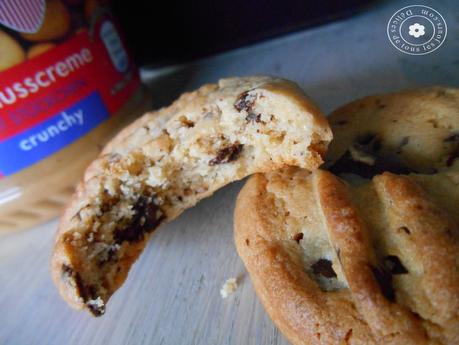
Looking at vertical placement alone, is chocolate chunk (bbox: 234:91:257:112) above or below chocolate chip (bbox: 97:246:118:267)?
above

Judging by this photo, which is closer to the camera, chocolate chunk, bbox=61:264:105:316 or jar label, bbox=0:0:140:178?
chocolate chunk, bbox=61:264:105:316

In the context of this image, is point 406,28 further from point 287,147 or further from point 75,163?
point 75,163

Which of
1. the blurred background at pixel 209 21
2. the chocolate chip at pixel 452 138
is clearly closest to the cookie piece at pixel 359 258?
the chocolate chip at pixel 452 138

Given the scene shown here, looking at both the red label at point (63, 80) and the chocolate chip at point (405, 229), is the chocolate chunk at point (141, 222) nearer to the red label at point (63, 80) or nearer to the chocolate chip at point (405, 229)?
the red label at point (63, 80)

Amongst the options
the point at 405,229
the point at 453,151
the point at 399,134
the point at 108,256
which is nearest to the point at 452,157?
the point at 453,151

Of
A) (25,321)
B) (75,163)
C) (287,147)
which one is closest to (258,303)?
(287,147)

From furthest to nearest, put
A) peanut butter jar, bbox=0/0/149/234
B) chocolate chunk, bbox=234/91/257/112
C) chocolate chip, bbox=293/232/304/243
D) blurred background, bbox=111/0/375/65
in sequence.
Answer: blurred background, bbox=111/0/375/65 < peanut butter jar, bbox=0/0/149/234 < chocolate chunk, bbox=234/91/257/112 < chocolate chip, bbox=293/232/304/243

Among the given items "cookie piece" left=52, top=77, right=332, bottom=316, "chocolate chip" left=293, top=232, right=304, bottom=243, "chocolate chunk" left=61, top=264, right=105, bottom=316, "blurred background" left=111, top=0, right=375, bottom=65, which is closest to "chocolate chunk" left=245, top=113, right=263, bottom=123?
"cookie piece" left=52, top=77, right=332, bottom=316

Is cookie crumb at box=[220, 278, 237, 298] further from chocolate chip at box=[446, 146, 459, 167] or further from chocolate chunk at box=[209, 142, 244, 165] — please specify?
chocolate chip at box=[446, 146, 459, 167]
